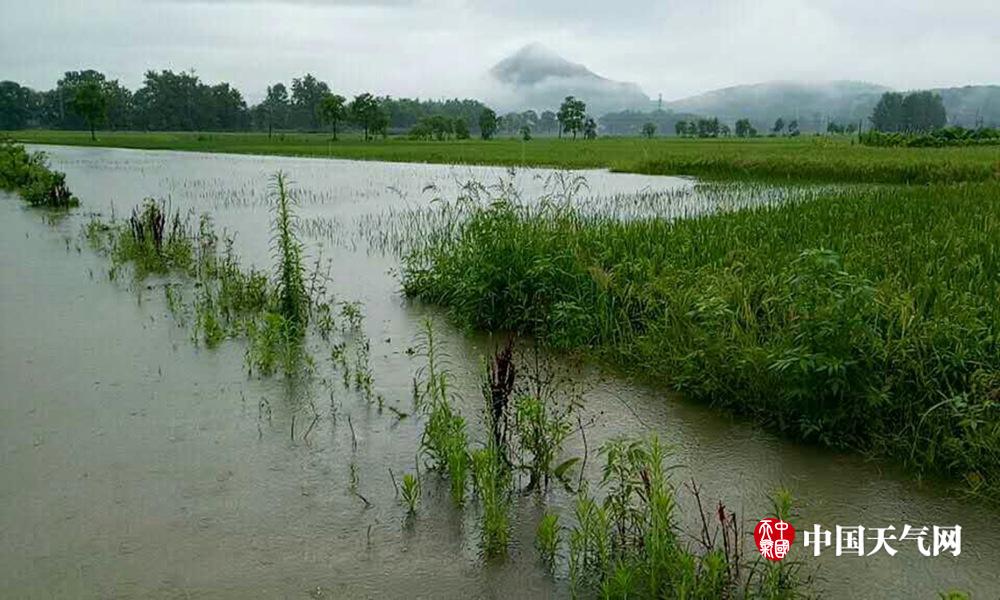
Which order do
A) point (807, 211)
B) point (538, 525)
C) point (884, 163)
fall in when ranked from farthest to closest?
point (884, 163), point (807, 211), point (538, 525)

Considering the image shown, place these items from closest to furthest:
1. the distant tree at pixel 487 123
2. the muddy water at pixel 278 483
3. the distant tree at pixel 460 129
Answer: the muddy water at pixel 278 483
the distant tree at pixel 460 129
the distant tree at pixel 487 123

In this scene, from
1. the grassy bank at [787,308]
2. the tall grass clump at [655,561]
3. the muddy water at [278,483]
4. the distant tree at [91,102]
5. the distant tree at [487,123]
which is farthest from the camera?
the distant tree at [487,123]

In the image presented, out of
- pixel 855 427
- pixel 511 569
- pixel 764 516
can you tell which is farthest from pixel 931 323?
pixel 511 569

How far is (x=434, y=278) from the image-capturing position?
651 cm

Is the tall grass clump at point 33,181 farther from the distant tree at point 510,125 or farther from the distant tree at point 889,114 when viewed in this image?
the distant tree at point 510,125

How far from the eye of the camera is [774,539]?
253 centimetres

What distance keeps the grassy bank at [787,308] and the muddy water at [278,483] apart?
0.75 ft

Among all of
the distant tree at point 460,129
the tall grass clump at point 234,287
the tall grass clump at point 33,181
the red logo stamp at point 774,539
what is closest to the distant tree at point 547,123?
the distant tree at point 460,129

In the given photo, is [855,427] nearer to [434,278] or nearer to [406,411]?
[406,411]

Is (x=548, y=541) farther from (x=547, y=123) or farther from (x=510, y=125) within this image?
(x=547, y=123)

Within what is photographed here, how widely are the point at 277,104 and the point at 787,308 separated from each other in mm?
79881

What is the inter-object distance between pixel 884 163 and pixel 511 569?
52.5 feet

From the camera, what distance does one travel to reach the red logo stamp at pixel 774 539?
243 centimetres

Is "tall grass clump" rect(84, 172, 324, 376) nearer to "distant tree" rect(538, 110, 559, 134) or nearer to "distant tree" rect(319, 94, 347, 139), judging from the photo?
"distant tree" rect(319, 94, 347, 139)
